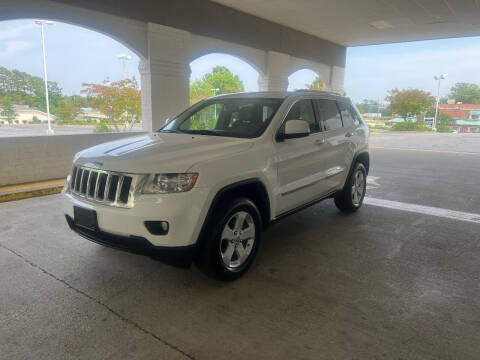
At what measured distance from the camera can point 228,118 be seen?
4035mm

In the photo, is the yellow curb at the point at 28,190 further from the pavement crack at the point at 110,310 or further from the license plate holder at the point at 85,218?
the license plate holder at the point at 85,218

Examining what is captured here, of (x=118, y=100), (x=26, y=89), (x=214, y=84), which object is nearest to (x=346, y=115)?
(x=118, y=100)

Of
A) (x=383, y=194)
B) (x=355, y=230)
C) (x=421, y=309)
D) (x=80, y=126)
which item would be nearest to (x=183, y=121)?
(x=355, y=230)

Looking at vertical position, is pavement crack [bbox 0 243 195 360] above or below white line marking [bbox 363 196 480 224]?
below

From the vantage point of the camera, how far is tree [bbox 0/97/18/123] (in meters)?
7.17

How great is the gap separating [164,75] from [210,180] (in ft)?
21.1

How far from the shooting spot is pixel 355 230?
4477mm

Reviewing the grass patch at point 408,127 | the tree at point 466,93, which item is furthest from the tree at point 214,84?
the tree at point 466,93

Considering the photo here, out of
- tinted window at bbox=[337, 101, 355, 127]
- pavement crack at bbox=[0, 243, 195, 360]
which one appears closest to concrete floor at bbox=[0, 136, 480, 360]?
pavement crack at bbox=[0, 243, 195, 360]

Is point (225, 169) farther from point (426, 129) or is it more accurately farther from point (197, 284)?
point (426, 129)

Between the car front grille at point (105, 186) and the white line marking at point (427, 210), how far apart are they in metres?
4.36

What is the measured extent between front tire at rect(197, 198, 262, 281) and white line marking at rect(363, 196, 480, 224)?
3.28 metres

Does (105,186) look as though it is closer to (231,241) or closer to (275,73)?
(231,241)

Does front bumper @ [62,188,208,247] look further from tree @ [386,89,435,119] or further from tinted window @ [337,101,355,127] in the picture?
tree @ [386,89,435,119]
